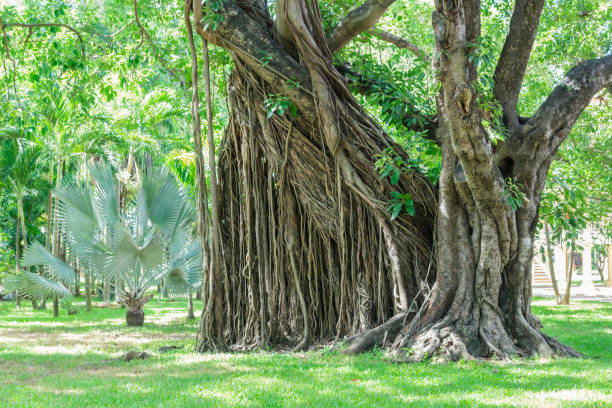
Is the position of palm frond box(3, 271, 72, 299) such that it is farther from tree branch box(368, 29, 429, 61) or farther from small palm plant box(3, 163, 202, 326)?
tree branch box(368, 29, 429, 61)

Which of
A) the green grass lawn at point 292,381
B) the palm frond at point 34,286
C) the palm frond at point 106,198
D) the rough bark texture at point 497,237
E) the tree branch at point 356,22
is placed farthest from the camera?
the palm frond at point 106,198

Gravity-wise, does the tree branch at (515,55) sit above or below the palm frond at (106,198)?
above

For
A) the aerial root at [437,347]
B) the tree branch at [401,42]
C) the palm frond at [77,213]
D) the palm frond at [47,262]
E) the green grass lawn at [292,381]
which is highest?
the tree branch at [401,42]

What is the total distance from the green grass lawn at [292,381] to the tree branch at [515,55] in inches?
91.8

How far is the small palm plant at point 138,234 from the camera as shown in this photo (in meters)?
9.84

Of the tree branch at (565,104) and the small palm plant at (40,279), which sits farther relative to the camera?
the small palm plant at (40,279)

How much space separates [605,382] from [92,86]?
7.00 m

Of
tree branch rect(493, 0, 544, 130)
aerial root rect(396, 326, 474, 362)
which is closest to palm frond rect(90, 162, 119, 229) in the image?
aerial root rect(396, 326, 474, 362)

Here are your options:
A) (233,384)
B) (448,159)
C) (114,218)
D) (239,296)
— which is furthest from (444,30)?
(114,218)

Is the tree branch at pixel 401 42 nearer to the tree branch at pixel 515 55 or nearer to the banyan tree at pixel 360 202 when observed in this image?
the banyan tree at pixel 360 202

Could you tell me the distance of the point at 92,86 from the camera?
809 cm

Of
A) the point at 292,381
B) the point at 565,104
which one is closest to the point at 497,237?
the point at 565,104

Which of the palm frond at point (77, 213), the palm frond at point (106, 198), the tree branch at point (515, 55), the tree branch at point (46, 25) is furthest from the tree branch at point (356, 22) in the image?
the palm frond at point (77, 213)

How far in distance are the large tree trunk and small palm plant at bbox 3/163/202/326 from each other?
3.37 meters
